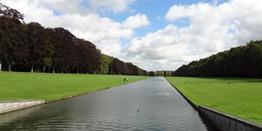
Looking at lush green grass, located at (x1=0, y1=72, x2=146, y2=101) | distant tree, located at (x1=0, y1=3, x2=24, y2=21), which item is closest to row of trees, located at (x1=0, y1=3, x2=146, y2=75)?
distant tree, located at (x1=0, y1=3, x2=24, y2=21)

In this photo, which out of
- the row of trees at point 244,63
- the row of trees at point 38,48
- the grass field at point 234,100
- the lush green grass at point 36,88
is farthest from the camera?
the row of trees at point 244,63

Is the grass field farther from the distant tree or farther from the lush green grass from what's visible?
the distant tree

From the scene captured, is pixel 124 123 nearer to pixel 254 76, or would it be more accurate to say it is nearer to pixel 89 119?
pixel 89 119

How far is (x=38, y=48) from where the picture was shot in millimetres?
116875

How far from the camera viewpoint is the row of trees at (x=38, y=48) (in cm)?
9262

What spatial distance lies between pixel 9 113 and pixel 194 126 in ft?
41.5

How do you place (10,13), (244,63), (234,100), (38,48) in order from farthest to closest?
(244,63), (38,48), (10,13), (234,100)

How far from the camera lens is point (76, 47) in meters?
149

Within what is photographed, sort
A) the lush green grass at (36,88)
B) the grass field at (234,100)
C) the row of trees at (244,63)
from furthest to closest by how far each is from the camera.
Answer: the row of trees at (244,63) < the lush green grass at (36,88) < the grass field at (234,100)

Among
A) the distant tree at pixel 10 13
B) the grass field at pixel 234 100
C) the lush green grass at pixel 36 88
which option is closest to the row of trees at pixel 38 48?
the distant tree at pixel 10 13

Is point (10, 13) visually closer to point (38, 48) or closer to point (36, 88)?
point (38, 48)

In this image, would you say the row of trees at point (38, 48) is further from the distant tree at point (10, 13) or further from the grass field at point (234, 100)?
the grass field at point (234, 100)

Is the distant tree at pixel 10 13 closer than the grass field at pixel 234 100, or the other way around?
the grass field at pixel 234 100

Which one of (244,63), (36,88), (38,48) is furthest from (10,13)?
(244,63)
